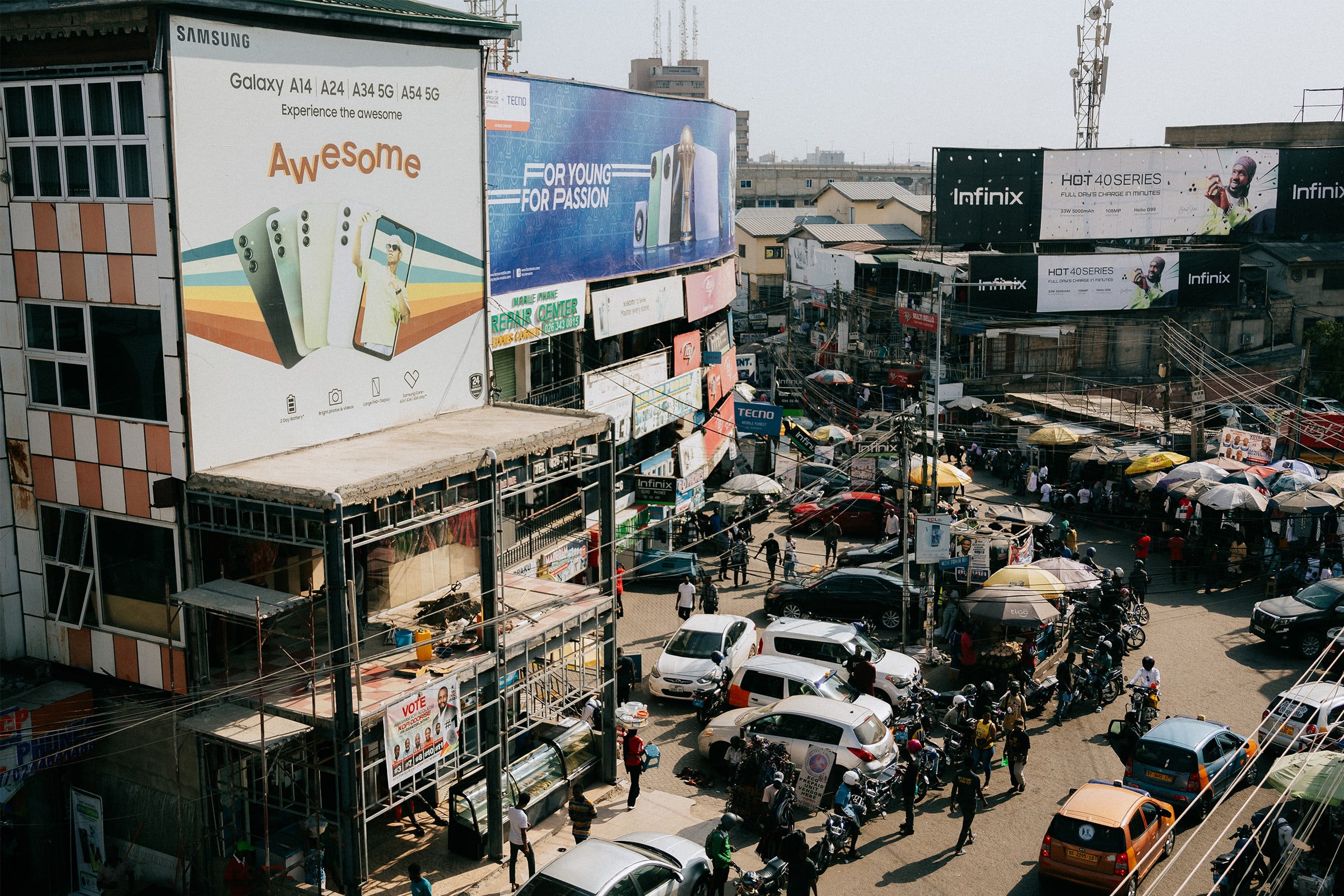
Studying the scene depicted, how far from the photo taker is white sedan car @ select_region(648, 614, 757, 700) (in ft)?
A: 73.6

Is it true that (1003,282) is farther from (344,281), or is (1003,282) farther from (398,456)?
(398,456)

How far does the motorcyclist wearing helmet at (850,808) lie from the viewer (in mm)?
16922

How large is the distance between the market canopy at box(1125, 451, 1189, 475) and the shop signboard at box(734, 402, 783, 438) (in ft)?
38.0

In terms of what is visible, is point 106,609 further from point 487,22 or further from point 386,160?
point 487,22

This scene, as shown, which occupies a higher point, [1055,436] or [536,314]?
[536,314]

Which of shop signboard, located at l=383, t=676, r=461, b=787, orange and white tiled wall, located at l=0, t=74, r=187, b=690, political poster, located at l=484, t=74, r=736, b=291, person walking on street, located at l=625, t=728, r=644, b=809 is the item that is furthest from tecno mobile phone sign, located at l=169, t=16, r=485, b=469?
person walking on street, located at l=625, t=728, r=644, b=809

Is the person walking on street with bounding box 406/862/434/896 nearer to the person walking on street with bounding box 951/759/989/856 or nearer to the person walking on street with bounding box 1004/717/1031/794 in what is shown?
the person walking on street with bounding box 951/759/989/856

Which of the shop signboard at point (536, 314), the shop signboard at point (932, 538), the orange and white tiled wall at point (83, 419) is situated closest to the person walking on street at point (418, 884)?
the orange and white tiled wall at point (83, 419)

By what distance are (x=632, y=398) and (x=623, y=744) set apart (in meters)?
13.2

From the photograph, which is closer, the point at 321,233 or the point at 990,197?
the point at 321,233

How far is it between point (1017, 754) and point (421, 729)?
10.0m

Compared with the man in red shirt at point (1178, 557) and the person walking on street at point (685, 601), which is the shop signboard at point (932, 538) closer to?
the person walking on street at point (685, 601)

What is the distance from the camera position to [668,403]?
34.1 m

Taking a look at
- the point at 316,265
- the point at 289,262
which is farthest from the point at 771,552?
the point at 289,262
